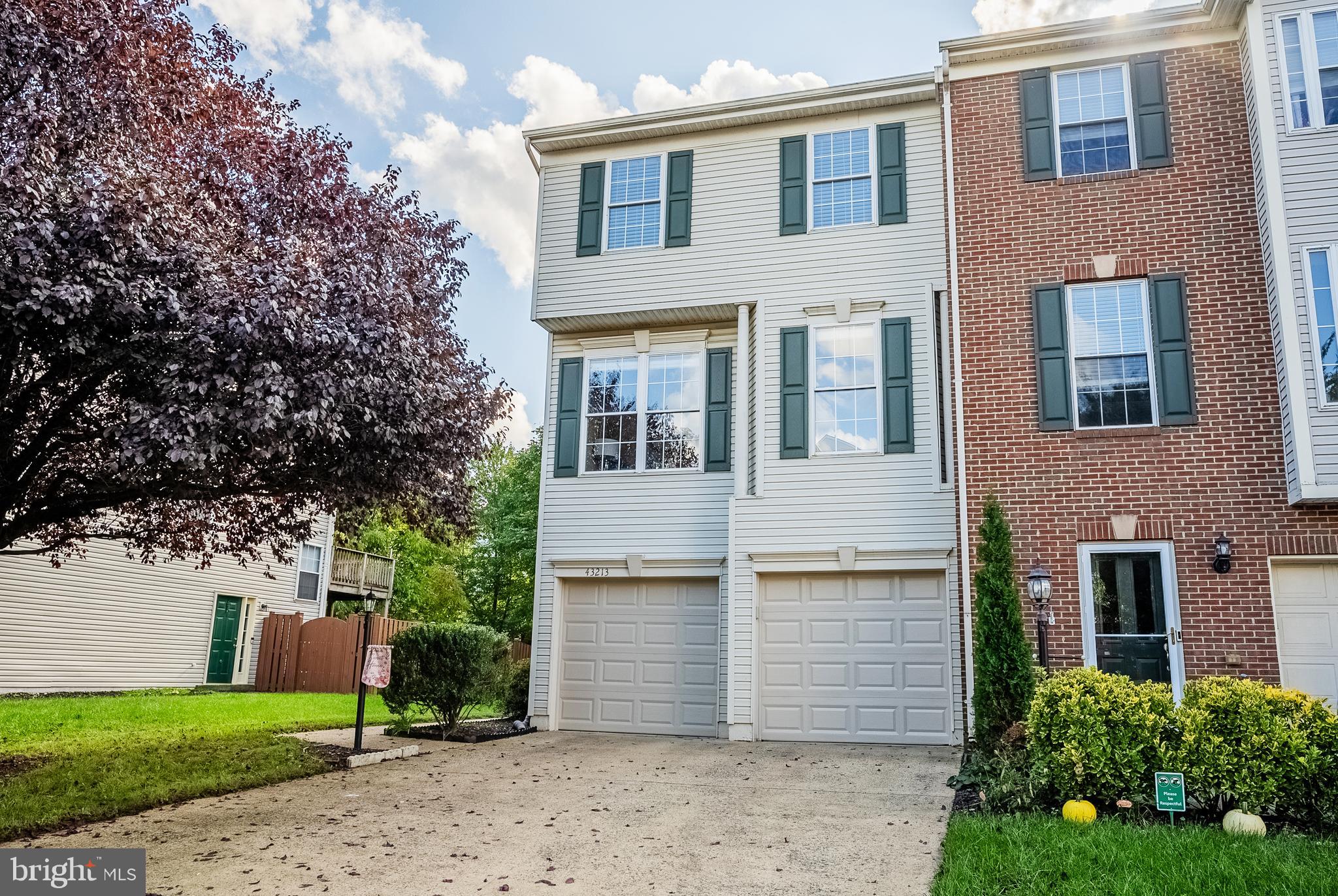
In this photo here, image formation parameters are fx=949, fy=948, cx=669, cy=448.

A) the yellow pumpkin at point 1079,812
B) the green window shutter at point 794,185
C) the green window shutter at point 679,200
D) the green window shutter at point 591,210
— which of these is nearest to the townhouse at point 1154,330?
the green window shutter at point 794,185

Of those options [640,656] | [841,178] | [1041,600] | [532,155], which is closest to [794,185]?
[841,178]

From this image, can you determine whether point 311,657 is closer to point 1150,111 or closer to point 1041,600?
point 1041,600

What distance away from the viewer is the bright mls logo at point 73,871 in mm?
4883

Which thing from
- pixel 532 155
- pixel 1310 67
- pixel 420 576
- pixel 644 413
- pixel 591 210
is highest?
pixel 532 155

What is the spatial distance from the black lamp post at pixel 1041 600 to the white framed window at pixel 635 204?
6.61 meters

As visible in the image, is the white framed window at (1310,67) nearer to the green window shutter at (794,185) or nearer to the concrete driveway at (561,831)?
the green window shutter at (794,185)

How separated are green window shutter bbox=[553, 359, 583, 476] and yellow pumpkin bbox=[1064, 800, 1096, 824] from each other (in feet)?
25.6

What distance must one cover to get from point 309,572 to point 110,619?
6.41 meters

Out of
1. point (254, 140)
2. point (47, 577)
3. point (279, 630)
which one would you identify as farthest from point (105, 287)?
point (279, 630)

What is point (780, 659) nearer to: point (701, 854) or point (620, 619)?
point (620, 619)

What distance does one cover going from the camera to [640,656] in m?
12.3

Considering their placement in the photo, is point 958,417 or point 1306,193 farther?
point 958,417

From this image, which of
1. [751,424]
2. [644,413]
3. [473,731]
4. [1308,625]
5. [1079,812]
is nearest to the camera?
[1079,812]

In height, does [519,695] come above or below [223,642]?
below
